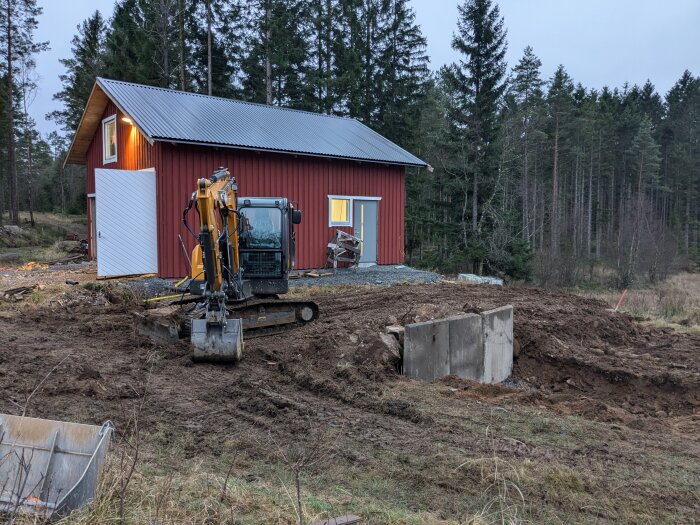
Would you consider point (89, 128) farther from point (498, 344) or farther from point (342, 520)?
point (342, 520)

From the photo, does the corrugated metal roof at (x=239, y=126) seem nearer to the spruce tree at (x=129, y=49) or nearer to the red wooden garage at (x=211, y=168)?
the red wooden garage at (x=211, y=168)

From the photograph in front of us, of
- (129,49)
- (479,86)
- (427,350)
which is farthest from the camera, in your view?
(129,49)

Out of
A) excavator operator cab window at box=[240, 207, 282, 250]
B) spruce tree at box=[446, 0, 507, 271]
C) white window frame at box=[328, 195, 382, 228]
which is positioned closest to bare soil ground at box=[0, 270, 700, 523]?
excavator operator cab window at box=[240, 207, 282, 250]

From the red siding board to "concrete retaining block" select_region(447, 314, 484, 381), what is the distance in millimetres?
9215

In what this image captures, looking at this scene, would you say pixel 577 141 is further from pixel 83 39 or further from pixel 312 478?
pixel 312 478

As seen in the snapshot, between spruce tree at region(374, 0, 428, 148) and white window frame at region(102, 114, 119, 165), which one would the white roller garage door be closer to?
white window frame at region(102, 114, 119, 165)

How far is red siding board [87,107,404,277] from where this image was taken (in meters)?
16.0

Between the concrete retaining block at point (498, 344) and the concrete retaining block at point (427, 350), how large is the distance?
1.15 m

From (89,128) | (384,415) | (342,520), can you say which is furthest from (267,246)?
(89,128)

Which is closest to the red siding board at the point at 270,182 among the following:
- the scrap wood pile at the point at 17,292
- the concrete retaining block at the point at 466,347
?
the scrap wood pile at the point at 17,292

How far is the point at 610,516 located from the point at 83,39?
47.3m

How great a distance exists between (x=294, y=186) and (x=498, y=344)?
9.84 meters

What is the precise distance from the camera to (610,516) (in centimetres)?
414

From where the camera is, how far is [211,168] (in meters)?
16.6
